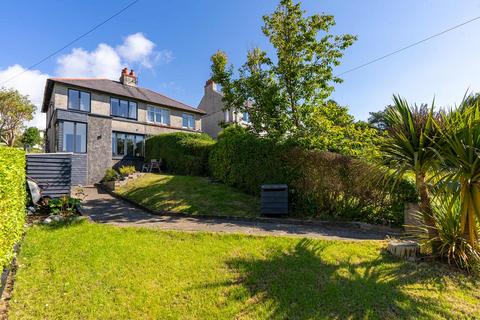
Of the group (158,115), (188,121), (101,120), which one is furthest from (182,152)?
(188,121)

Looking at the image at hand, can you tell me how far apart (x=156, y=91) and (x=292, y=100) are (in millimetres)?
19360

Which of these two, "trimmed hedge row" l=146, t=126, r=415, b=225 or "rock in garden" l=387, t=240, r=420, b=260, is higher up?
"trimmed hedge row" l=146, t=126, r=415, b=225

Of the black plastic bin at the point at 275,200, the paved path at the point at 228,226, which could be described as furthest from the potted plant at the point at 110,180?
the black plastic bin at the point at 275,200

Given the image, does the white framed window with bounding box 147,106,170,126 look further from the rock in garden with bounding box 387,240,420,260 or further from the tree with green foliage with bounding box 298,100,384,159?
the rock in garden with bounding box 387,240,420,260

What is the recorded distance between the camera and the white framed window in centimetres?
2289

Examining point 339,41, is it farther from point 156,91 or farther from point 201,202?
point 156,91

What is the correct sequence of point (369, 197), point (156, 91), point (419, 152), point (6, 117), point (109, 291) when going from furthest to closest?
1. point (6, 117)
2. point (156, 91)
3. point (369, 197)
4. point (419, 152)
5. point (109, 291)

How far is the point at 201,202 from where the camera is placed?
10.3 meters

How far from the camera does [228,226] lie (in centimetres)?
759

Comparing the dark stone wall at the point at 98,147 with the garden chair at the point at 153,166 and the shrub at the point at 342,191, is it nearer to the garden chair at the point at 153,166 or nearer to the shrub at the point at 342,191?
the garden chair at the point at 153,166

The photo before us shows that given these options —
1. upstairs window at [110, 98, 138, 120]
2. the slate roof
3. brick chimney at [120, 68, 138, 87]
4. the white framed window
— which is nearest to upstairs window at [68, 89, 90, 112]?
the slate roof

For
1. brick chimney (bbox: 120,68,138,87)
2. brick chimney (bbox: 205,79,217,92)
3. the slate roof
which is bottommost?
the slate roof

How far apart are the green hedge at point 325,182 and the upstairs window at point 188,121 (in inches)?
618

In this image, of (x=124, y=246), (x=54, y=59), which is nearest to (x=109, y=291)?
(x=124, y=246)
